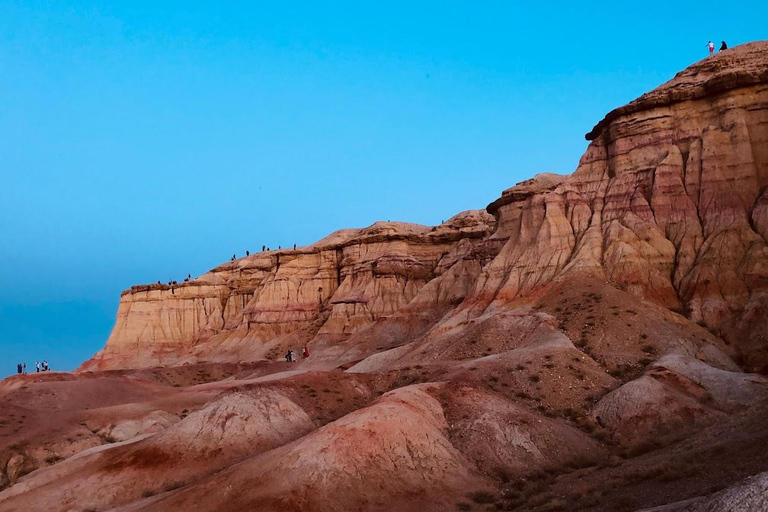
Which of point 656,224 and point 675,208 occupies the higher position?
point 675,208

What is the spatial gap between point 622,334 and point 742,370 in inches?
224

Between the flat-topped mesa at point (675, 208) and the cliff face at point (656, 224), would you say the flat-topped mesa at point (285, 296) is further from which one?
the flat-topped mesa at point (675, 208)

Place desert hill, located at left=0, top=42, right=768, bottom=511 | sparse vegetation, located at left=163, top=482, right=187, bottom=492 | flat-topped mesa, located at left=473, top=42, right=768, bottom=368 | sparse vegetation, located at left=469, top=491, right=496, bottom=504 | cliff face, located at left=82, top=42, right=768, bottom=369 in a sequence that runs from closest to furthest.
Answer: sparse vegetation, located at left=469, top=491, right=496, bottom=504 < desert hill, located at left=0, top=42, right=768, bottom=511 < sparse vegetation, located at left=163, top=482, right=187, bottom=492 < cliff face, located at left=82, top=42, right=768, bottom=369 < flat-topped mesa, located at left=473, top=42, right=768, bottom=368

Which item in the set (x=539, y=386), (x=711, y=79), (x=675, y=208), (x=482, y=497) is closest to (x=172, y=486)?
(x=482, y=497)

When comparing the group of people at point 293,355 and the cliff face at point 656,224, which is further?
the group of people at point 293,355

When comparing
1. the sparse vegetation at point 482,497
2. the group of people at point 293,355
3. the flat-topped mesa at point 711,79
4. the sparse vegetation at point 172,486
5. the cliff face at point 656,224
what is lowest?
the sparse vegetation at point 482,497

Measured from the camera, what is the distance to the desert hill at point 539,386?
18.8 metres

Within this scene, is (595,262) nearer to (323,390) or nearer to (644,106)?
(644,106)

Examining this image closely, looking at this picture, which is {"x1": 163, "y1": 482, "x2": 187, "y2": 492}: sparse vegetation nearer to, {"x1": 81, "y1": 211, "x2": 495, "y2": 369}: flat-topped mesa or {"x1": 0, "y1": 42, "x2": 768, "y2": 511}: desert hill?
{"x1": 0, "y1": 42, "x2": 768, "y2": 511}: desert hill

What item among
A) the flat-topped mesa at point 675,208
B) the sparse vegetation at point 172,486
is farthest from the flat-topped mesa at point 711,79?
the sparse vegetation at point 172,486

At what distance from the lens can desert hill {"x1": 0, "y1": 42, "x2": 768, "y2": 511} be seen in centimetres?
1878

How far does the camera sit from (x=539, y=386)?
27031 mm

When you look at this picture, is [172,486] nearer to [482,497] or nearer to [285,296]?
[482,497]

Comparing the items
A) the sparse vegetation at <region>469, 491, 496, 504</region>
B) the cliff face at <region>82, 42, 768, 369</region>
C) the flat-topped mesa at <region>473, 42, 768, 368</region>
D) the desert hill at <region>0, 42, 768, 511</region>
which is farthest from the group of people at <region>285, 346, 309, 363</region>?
the sparse vegetation at <region>469, 491, 496, 504</region>
